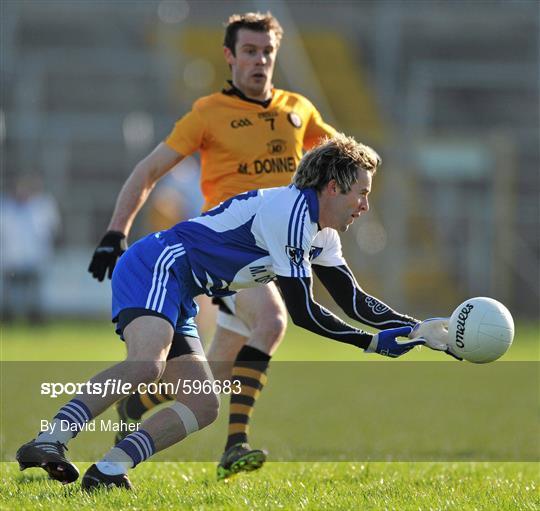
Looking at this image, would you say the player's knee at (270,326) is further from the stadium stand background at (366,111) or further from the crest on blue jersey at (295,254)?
the stadium stand background at (366,111)

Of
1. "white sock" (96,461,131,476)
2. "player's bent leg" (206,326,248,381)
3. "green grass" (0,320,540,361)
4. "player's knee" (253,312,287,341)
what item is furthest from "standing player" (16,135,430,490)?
"green grass" (0,320,540,361)

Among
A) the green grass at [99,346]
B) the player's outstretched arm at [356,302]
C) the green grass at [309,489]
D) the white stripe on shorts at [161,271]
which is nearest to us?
the green grass at [309,489]

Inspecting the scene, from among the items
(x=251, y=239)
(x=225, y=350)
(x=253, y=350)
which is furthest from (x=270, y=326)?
(x=251, y=239)

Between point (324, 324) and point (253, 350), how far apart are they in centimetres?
135

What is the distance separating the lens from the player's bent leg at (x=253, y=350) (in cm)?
604

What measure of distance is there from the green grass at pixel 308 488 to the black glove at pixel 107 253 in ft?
3.44

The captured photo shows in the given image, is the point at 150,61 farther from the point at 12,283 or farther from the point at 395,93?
the point at 12,283

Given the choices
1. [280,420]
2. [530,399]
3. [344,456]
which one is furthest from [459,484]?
[530,399]

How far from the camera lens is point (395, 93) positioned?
82.2 feet

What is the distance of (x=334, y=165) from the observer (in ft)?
16.4

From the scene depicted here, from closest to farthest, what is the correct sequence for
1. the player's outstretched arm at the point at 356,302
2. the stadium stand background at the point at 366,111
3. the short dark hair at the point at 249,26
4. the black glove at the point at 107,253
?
the player's outstretched arm at the point at 356,302 < the black glove at the point at 107,253 < the short dark hair at the point at 249,26 < the stadium stand background at the point at 366,111

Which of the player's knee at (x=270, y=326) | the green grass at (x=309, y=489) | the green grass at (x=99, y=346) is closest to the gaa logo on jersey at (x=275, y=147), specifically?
the player's knee at (x=270, y=326)

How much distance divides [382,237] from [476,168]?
8.20ft

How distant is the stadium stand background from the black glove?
42.7 ft
